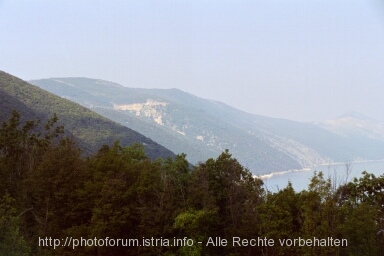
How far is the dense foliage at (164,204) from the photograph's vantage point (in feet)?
71.2

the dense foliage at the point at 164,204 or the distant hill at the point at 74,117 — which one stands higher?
the distant hill at the point at 74,117

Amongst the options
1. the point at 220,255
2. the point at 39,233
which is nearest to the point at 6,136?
the point at 39,233

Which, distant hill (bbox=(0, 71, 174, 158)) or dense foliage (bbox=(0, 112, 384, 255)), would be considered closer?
dense foliage (bbox=(0, 112, 384, 255))

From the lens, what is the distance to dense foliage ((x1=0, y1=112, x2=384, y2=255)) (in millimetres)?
21688

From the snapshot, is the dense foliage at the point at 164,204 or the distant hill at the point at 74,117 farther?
the distant hill at the point at 74,117

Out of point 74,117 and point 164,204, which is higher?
point 74,117

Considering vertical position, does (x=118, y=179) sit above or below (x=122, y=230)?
above

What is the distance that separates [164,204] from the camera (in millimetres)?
24609

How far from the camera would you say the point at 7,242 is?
711 inches

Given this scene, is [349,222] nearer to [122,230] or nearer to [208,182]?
[208,182]

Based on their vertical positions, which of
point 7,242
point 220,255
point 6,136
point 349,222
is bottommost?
point 220,255

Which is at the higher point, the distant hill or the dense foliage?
the distant hill

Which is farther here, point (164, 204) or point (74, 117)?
point (74, 117)

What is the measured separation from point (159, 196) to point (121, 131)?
3356 inches
